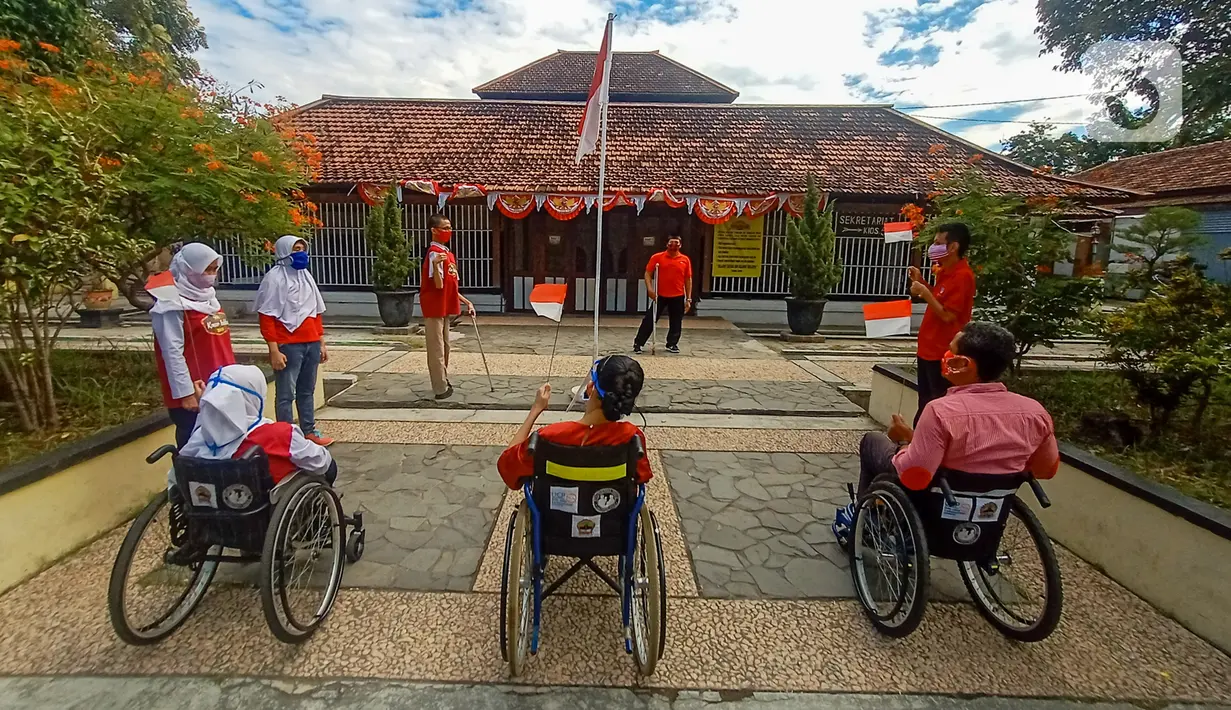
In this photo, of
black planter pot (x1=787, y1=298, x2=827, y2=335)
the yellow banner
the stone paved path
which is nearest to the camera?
the stone paved path

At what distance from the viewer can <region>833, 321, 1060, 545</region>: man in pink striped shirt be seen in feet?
7.08

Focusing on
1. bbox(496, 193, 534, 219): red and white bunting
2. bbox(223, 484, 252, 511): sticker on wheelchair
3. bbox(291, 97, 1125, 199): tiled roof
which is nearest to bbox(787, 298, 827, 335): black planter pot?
bbox(291, 97, 1125, 199): tiled roof

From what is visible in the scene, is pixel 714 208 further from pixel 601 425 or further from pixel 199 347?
pixel 601 425

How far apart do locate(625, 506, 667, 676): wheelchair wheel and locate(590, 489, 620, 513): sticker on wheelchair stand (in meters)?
0.12

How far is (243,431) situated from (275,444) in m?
0.13

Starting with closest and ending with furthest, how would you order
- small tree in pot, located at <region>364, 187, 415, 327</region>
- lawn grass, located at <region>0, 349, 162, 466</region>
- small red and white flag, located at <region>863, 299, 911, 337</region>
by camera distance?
1. lawn grass, located at <region>0, 349, 162, 466</region>
2. small red and white flag, located at <region>863, 299, 911, 337</region>
3. small tree in pot, located at <region>364, 187, 415, 327</region>

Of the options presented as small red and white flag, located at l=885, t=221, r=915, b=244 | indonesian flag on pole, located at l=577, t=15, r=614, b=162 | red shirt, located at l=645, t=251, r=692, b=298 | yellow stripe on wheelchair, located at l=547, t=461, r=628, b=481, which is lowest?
yellow stripe on wheelchair, located at l=547, t=461, r=628, b=481

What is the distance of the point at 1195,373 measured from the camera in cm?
336

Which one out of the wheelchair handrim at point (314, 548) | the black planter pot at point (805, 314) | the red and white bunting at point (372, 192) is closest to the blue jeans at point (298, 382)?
the wheelchair handrim at point (314, 548)

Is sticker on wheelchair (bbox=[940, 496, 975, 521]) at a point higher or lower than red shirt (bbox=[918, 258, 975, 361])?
lower

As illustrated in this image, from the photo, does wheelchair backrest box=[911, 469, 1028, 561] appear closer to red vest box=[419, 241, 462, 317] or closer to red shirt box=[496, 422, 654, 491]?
red shirt box=[496, 422, 654, 491]

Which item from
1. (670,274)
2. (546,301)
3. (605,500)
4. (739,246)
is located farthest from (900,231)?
(739,246)

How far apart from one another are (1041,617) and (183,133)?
5.54 m

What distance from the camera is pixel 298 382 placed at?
404 cm
